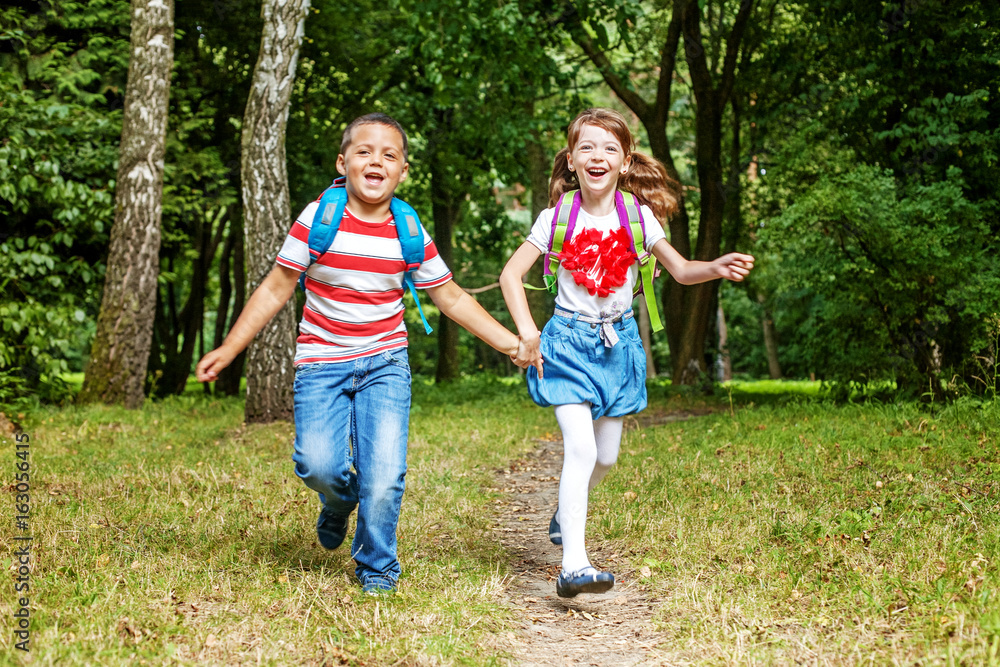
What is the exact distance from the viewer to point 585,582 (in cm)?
373

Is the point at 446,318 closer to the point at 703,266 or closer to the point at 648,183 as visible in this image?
the point at 648,183

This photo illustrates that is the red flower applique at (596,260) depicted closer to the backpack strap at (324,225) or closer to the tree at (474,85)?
the backpack strap at (324,225)

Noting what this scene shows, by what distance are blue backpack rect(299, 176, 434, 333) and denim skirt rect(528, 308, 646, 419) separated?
0.67 metres

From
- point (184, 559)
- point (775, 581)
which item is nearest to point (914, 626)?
point (775, 581)

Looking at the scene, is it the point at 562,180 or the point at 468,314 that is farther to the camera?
the point at 562,180

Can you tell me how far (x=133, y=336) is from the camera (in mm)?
10320

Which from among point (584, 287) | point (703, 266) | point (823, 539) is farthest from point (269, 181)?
point (823, 539)

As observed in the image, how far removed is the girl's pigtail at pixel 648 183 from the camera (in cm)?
448

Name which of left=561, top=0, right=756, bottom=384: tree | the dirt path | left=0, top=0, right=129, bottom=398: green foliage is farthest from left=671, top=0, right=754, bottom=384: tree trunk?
the dirt path

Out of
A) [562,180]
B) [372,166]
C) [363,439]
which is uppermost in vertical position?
[562,180]

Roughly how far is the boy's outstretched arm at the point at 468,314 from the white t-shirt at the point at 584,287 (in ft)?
1.26

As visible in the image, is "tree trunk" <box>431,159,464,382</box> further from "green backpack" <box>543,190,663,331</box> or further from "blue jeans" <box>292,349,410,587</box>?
"blue jeans" <box>292,349,410,587</box>

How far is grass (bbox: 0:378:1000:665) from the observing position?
10.3 ft

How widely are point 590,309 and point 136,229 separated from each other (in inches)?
314
